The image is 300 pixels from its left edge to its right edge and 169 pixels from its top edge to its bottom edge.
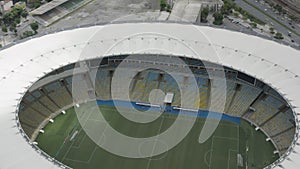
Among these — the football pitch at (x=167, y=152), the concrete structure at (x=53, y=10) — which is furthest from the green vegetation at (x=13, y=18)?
the football pitch at (x=167, y=152)

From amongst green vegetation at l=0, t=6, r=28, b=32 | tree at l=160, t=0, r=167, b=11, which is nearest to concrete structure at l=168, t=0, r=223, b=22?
tree at l=160, t=0, r=167, b=11

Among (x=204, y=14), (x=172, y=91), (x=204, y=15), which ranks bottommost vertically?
(x=204, y=15)

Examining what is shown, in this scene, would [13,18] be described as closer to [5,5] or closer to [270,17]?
[5,5]

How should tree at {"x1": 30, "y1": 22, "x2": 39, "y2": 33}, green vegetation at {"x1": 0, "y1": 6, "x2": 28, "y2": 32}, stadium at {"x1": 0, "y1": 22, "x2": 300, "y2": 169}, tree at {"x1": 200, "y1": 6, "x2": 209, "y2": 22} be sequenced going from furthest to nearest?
tree at {"x1": 200, "y1": 6, "x2": 209, "y2": 22}, green vegetation at {"x1": 0, "y1": 6, "x2": 28, "y2": 32}, tree at {"x1": 30, "y1": 22, "x2": 39, "y2": 33}, stadium at {"x1": 0, "y1": 22, "x2": 300, "y2": 169}

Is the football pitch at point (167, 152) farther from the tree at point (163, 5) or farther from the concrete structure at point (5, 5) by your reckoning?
the concrete structure at point (5, 5)

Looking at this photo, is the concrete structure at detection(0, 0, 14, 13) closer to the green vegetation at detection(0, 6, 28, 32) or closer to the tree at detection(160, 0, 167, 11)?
the green vegetation at detection(0, 6, 28, 32)

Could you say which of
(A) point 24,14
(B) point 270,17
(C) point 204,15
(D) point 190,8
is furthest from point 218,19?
(A) point 24,14

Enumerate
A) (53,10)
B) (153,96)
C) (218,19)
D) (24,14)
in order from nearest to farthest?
(153,96) < (218,19) < (24,14) < (53,10)
